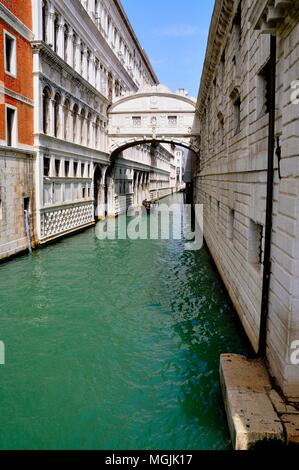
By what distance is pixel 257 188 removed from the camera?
5988 millimetres

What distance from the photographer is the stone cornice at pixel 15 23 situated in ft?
37.7

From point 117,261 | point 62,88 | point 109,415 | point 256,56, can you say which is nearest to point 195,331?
point 109,415

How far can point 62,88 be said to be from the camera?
16.4m

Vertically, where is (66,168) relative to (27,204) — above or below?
above

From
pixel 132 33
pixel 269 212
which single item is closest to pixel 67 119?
pixel 269 212

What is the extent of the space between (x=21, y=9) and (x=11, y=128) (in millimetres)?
3727

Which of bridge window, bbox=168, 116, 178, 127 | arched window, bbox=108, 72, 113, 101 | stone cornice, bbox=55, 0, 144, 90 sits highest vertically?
stone cornice, bbox=55, 0, 144, 90

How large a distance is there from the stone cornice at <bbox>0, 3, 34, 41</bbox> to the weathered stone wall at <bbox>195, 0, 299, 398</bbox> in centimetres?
591

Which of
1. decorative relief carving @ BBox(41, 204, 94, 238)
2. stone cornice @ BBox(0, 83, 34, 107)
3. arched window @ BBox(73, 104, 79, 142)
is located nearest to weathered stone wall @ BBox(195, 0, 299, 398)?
stone cornice @ BBox(0, 83, 34, 107)

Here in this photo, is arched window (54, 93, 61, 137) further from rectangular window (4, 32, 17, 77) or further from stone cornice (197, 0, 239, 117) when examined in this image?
stone cornice (197, 0, 239, 117)

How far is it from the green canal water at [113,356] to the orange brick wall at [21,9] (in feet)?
24.9

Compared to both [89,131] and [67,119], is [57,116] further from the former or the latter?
[89,131]

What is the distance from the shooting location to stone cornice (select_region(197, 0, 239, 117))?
30.5 ft

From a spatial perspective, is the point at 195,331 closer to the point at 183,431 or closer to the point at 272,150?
the point at 183,431
